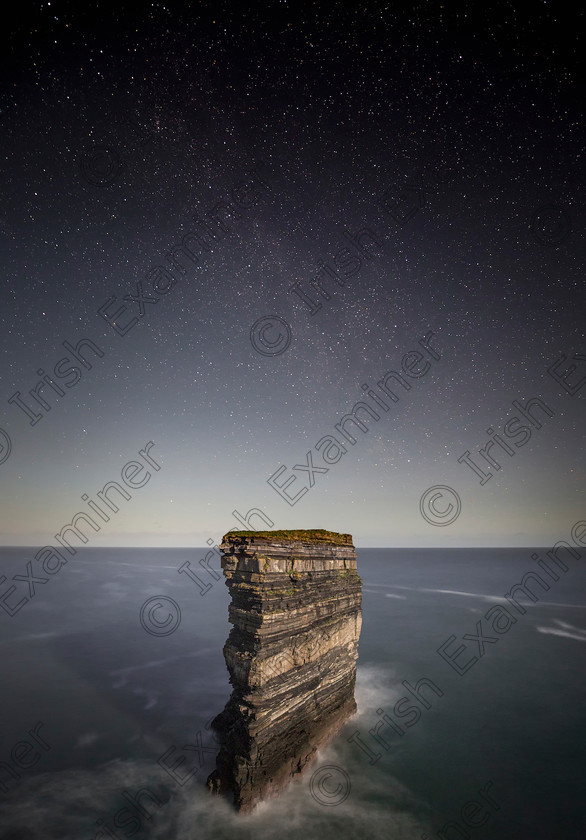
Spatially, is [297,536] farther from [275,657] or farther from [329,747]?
[329,747]

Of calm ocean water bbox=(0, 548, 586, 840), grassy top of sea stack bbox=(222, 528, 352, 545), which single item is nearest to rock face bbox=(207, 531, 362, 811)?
grassy top of sea stack bbox=(222, 528, 352, 545)

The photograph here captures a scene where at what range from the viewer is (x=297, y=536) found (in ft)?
33.0

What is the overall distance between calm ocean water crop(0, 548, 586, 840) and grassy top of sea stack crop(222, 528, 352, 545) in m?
6.93

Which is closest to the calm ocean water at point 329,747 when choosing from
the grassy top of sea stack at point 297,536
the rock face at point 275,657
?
the rock face at point 275,657

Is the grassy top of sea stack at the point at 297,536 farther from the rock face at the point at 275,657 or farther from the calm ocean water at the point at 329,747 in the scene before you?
the calm ocean water at the point at 329,747

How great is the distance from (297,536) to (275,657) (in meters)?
3.06

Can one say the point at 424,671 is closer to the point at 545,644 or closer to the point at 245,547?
the point at 545,644

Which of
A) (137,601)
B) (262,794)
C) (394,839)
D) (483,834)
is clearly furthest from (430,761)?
(137,601)

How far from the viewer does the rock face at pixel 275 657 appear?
860 cm

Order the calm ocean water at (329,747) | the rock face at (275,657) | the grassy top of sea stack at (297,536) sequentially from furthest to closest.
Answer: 1. the calm ocean water at (329,747)
2. the grassy top of sea stack at (297,536)
3. the rock face at (275,657)

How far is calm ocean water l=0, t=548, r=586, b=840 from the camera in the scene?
959cm

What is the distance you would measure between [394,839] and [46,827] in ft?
31.2

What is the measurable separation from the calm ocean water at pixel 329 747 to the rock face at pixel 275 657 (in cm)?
97

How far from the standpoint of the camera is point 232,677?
9008mm
